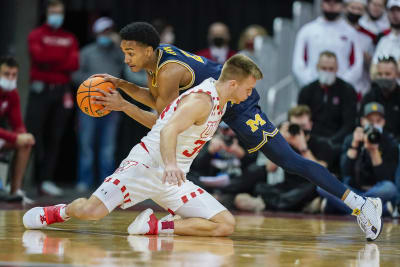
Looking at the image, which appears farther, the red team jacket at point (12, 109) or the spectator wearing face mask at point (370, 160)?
the red team jacket at point (12, 109)

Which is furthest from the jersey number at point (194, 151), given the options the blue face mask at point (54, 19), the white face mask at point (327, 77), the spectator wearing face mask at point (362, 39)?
the blue face mask at point (54, 19)

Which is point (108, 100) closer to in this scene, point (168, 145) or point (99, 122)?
point (168, 145)

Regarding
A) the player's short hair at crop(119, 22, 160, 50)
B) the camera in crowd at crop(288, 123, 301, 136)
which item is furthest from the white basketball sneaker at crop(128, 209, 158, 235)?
the camera in crowd at crop(288, 123, 301, 136)

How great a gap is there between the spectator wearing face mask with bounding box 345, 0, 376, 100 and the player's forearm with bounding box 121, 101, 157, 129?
394cm

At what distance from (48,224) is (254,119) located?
1544 millimetres

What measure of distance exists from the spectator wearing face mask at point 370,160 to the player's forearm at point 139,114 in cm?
259

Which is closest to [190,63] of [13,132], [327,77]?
[327,77]

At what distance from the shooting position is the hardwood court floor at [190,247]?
375cm

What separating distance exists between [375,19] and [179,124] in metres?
5.33

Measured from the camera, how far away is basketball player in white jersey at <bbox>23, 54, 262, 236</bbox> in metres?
4.78

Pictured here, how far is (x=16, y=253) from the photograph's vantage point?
3.85m

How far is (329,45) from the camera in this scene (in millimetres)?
8734

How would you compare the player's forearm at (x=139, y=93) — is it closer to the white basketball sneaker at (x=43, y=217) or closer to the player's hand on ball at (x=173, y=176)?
the white basketball sneaker at (x=43, y=217)

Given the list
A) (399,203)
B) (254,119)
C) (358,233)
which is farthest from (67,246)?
(399,203)
